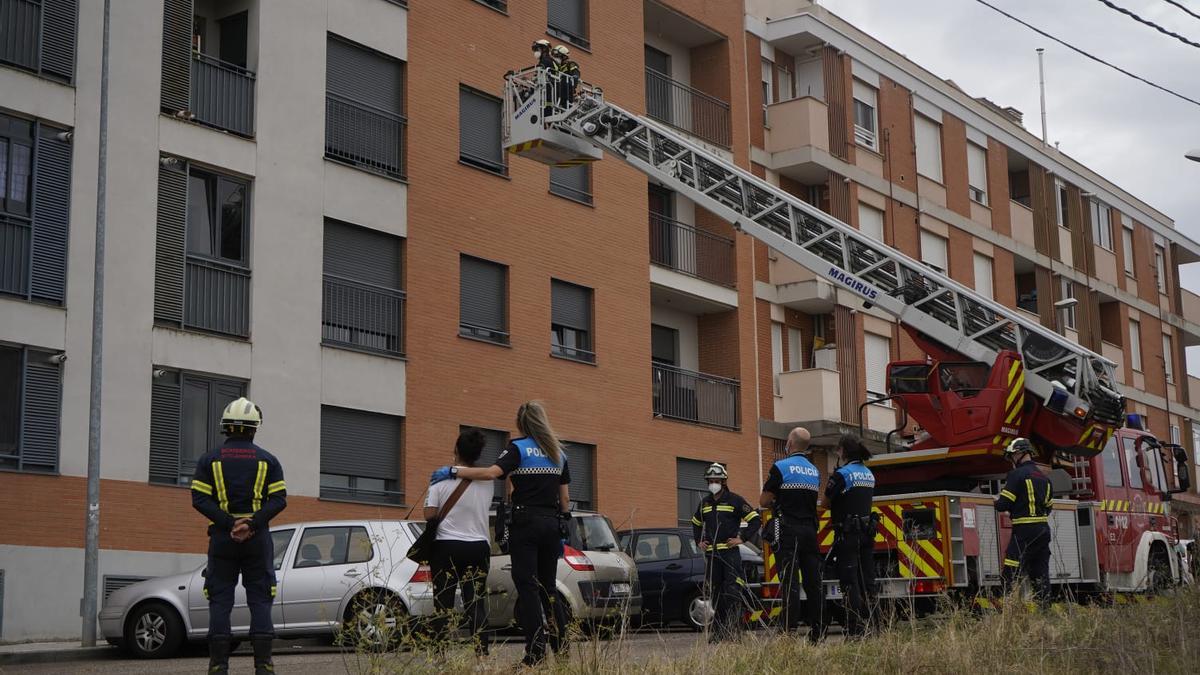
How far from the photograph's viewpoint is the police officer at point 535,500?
1017cm

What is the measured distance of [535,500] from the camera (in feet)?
33.6

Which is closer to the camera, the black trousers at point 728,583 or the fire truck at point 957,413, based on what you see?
the black trousers at point 728,583

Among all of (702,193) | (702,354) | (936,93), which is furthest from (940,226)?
(702,193)

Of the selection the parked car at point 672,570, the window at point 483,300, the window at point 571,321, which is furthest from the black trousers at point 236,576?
the window at point 571,321

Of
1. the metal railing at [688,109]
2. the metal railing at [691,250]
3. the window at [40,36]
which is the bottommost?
the metal railing at [691,250]

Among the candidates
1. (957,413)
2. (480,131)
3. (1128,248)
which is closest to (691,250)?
(480,131)

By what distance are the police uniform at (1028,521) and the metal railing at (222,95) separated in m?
11.9

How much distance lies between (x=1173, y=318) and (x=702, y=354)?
79.7 feet

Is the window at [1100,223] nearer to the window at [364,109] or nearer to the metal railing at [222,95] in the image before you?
the window at [364,109]

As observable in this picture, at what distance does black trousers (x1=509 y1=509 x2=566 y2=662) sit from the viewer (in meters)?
9.92

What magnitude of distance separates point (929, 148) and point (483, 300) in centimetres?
1562

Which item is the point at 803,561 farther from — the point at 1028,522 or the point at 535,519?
the point at 535,519

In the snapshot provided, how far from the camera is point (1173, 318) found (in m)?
49.4

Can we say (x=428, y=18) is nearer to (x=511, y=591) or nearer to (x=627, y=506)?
(x=627, y=506)
